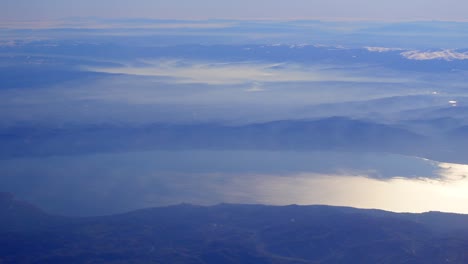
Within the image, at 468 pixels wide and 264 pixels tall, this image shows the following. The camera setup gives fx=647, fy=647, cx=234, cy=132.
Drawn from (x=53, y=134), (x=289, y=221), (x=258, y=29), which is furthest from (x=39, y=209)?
(x=258, y=29)

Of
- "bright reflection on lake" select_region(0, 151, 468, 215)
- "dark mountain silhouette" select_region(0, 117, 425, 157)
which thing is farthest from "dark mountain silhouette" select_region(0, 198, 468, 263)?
"dark mountain silhouette" select_region(0, 117, 425, 157)

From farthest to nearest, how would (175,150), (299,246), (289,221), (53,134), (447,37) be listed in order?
(447,37) → (53,134) → (175,150) → (289,221) → (299,246)

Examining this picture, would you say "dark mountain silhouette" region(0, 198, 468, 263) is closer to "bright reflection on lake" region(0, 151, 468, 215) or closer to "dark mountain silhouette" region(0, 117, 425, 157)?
"bright reflection on lake" region(0, 151, 468, 215)

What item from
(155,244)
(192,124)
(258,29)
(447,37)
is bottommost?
(155,244)

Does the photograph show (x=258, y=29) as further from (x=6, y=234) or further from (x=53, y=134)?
(x=6, y=234)

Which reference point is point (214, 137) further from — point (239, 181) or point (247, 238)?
point (247, 238)

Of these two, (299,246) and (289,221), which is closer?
(299,246)
